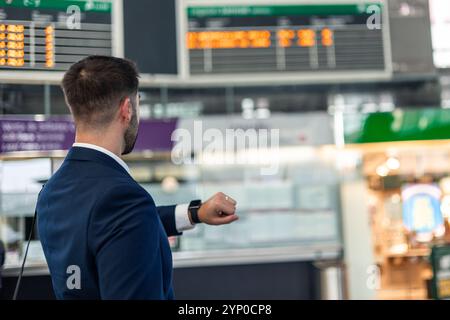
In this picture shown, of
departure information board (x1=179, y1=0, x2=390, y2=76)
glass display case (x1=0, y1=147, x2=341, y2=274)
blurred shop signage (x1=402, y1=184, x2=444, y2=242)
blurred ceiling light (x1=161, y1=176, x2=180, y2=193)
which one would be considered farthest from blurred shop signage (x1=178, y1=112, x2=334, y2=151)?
blurred shop signage (x1=402, y1=184, x2=444, y2=242)

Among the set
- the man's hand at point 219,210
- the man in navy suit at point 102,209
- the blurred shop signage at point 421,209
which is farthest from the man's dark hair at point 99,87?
the blurred shop signage at point 421,209

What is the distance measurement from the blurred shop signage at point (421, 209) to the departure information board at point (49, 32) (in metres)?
4.36

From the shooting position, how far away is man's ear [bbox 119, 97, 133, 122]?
1.08m

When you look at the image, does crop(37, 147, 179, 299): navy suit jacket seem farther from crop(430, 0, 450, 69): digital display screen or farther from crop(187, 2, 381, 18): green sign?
crop(430, 0, 450, 69): digital display screen

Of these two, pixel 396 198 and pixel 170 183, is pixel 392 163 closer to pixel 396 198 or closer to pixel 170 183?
pixel 396 198

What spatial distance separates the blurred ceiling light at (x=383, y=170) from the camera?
5.99m

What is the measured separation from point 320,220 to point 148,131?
169 centimetres

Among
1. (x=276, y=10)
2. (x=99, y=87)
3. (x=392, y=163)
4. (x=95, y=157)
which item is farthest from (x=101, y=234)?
(x=392, y=163)

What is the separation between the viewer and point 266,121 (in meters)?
4.16

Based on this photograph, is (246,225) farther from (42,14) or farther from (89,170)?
(89,170)

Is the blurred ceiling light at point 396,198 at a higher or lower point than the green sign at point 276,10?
lower

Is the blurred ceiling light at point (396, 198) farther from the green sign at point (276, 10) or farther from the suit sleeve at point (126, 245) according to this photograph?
the suit sleeve at point (126, 245)

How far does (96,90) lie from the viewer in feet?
3.45
